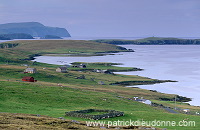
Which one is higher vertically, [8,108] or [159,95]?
[8,108]

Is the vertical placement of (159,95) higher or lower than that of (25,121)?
lower

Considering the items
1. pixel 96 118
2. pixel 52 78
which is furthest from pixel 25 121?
pixel 52 78

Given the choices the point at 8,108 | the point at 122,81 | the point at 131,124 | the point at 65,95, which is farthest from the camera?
the point at 122,81

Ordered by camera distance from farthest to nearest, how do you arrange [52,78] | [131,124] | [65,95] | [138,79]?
[138,79] < [52,78] < [65,95] < [131,124]

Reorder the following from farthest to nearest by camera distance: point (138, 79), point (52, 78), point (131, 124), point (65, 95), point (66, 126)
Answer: point (138, 79), point (52, 78), point (65, 95), point (131, 124), point (66, 126)

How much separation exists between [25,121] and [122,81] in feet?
281

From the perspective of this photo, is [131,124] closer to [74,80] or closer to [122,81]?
[74,80]

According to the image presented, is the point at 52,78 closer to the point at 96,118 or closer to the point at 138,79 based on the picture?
the point at 138,79

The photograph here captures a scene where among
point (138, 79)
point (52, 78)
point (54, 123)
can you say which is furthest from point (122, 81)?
point (54, 123)

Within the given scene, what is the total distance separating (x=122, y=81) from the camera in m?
122

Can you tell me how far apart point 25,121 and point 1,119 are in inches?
94.3

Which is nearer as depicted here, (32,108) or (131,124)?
(131,124)

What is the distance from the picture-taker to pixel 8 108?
49.1 meters

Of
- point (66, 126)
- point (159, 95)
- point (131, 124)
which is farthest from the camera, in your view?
point (159, 95)
